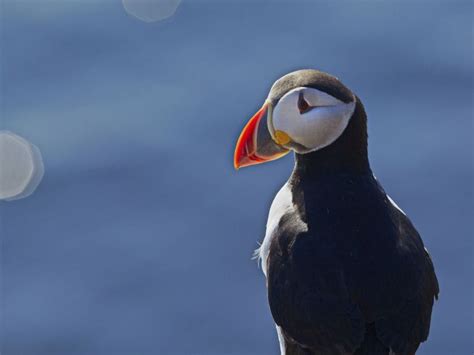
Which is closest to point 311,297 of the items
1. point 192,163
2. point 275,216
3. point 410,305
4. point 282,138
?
point 410,305

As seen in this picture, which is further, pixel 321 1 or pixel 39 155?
pixel 321 1

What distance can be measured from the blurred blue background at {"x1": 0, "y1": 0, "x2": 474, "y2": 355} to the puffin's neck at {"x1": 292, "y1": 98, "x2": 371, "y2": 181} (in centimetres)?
382

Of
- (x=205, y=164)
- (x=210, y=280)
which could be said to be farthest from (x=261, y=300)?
(x=205, y=164)

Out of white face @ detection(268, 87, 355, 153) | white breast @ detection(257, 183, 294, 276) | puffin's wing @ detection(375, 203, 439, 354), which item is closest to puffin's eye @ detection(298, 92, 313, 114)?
white face @ detection(268, 87, 355, 153)

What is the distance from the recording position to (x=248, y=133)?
5.13m

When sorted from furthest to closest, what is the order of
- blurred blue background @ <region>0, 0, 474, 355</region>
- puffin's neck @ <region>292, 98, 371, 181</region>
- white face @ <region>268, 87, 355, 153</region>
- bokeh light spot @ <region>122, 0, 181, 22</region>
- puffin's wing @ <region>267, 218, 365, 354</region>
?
bokeh light spot @ <region>122, 0, 181, 22</region> → blurred blue background @ <region>0, 0, 474, 355</region> → puffin's neck @ <region>292, 98, 371, 181</region> → white face @ <region>268, 87, 355, 153</region> → puffin's wing @ <region>267, 218, 365, 354</region>

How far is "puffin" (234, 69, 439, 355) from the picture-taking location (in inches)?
190

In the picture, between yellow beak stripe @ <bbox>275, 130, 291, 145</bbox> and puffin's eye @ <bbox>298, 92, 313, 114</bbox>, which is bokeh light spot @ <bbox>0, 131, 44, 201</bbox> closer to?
yellow beak stripe @ <bbox>275, 130, 291, 145</bbox>

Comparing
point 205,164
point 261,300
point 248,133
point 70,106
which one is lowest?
point 248,133

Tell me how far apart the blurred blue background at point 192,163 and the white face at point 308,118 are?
3.98 metres

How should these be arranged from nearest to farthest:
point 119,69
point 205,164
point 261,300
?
point 261,300, point 205,164, point 119,69

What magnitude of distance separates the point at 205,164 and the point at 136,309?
125 cm

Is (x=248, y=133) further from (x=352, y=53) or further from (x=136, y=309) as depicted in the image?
(x=352, y=53)

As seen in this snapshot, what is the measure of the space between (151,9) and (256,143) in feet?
21.6
